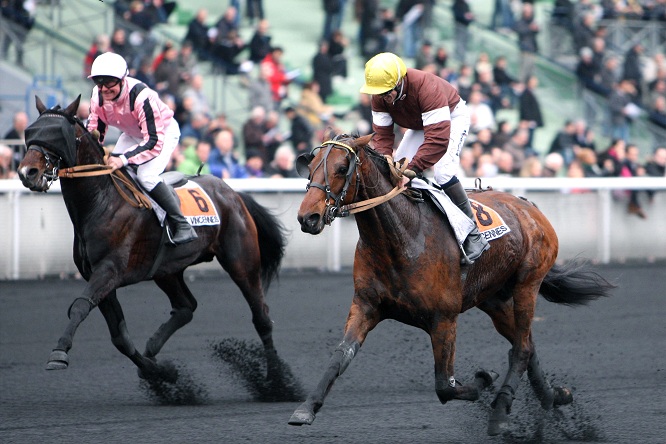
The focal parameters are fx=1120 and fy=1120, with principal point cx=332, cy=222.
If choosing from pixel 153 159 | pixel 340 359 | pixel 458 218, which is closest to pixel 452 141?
pixel 458 218

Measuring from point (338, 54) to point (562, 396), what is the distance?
9510 mm

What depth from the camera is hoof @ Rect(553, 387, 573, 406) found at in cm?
633

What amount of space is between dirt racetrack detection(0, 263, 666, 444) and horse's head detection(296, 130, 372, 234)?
124 cm

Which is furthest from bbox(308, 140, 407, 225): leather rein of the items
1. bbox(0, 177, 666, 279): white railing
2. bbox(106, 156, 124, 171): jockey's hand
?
bbox(0, 177, 666, 279): white railing

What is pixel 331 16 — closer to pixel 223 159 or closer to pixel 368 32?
pixel 368 32

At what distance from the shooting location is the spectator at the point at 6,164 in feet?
36.6

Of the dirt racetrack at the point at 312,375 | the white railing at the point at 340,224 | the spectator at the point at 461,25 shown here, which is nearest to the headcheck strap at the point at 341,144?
the dirt racetrack at the point at 312,375

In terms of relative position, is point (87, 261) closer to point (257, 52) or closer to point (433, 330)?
point (433, 330)

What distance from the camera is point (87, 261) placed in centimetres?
679

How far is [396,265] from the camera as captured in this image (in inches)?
214

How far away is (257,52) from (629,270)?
559cm

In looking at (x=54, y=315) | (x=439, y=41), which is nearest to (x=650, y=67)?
(x=439, y=41)

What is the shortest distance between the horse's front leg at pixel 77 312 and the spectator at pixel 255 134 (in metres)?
6.21

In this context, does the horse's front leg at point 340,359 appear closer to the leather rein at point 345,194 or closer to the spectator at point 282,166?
the leather rein at point 345,194
